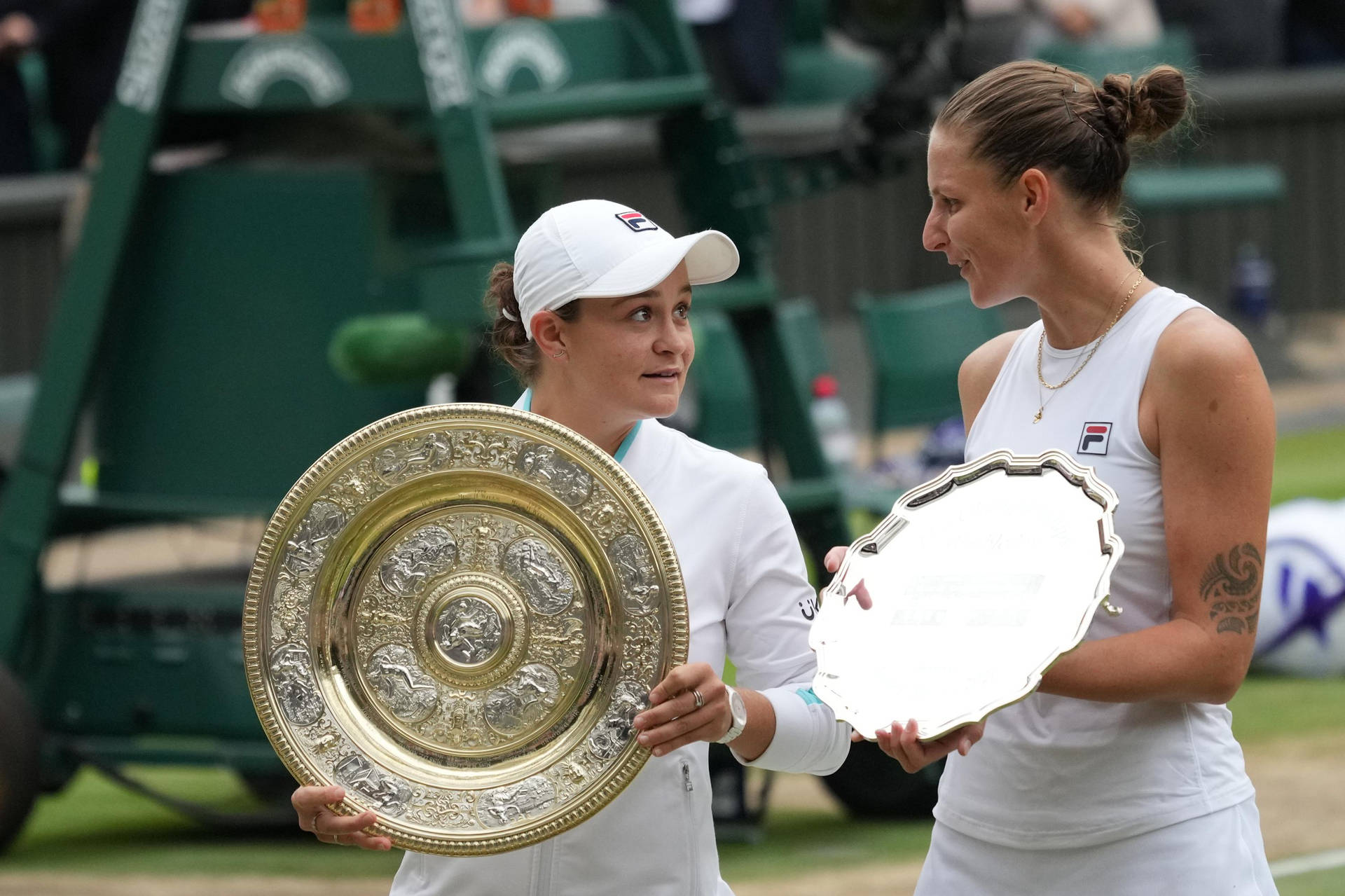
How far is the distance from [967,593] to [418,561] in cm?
63

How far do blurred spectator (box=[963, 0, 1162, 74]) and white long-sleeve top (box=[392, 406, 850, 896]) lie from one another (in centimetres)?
852

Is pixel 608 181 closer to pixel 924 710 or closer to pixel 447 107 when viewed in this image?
pixel 447 107

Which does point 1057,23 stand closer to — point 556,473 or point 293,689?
point 556,473

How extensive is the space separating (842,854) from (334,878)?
1.37 m

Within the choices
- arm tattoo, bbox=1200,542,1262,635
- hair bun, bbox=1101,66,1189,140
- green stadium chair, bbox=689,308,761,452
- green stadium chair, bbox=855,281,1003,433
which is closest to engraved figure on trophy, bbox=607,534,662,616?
arm tattoo, bbox=1200,542,1262,635

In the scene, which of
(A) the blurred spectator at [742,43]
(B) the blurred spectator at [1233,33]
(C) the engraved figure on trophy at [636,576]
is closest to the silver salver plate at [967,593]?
(C) the engraved figure on trophy at [636,576]

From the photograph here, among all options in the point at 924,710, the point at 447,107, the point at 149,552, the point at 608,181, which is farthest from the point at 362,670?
the point at 608,181

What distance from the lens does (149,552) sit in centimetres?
924

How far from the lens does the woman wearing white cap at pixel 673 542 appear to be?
2.37 meters

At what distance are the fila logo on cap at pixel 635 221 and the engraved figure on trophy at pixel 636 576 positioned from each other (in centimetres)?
38

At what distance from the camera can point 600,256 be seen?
2.38m

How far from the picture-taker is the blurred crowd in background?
32.7ft

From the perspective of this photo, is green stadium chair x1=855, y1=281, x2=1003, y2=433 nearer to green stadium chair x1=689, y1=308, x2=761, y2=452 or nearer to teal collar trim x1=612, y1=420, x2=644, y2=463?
green stadium chair x1=689, y1=308, x2=761, y2=452

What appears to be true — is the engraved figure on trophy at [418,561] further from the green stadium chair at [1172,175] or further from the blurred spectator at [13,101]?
the blurred spectator at [13,101]
